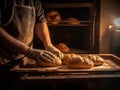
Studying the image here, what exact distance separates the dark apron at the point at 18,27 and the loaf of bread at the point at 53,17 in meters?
0.47

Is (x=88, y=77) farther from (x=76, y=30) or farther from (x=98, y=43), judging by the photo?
(x=76, y=30)

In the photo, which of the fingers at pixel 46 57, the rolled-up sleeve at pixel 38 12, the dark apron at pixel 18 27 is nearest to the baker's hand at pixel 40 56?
the fingers at pixel 46 57

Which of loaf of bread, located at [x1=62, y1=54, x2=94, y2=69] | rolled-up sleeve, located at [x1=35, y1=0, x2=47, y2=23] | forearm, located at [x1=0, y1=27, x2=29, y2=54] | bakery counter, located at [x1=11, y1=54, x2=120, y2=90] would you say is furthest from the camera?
rolled-up sleeve, located at [x1=35, y1=0, x2=47, y2=23]

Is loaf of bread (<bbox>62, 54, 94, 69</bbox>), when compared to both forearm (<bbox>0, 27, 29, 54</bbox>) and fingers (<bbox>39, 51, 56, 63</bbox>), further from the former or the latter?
forearm (<bbox>0, 27, 29, 54</bbox>)

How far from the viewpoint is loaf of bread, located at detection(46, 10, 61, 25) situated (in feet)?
8.75

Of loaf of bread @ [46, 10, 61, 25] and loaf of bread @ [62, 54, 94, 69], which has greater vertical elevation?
loaf of bread @ [46, 10, 61, 25]

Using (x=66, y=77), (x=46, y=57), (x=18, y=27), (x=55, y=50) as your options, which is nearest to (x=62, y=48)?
(x=55, y=50)

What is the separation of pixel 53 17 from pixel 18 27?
0.66m

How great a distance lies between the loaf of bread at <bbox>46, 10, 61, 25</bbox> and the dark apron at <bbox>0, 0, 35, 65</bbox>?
Answer: 47 cm

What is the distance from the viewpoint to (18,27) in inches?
82.7

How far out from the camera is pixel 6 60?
6.72 ft

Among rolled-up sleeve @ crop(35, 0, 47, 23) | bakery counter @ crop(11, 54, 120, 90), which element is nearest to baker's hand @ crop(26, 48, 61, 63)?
bakery counter @ crop(11, 54, 120, 90)

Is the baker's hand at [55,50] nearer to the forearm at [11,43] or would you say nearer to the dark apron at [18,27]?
the dark apron at [18,27]

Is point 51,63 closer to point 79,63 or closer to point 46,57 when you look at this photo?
point 46,57
